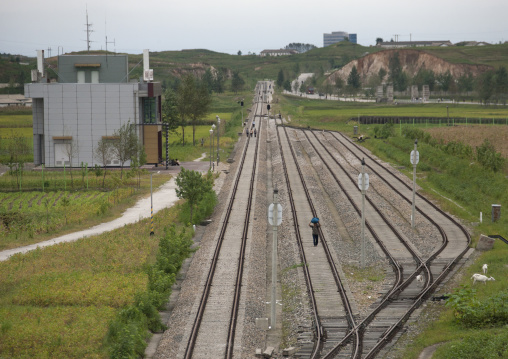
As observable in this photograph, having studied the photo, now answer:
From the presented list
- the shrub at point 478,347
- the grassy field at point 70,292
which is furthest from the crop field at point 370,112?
the shrub at point 478,347

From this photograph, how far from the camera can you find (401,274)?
26266 mm

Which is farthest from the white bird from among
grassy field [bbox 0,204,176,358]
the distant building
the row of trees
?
the distant building

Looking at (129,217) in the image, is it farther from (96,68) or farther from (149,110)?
(96,68)

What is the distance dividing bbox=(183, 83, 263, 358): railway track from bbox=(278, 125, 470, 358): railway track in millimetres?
3550

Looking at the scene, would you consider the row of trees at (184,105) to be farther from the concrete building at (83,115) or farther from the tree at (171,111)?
the concrete building at (83,115)

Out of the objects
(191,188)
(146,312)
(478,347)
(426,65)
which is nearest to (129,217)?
(191,188)

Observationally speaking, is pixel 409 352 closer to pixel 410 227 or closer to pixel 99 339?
pixel 99 339

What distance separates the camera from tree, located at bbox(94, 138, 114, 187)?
58031 mm

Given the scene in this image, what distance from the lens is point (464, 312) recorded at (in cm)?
2009

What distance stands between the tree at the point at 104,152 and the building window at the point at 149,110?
15.8 ft

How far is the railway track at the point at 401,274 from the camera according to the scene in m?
19.8

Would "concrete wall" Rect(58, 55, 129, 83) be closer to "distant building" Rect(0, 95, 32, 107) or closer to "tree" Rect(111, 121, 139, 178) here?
"tree" Rect(111, 121, 139, 178)

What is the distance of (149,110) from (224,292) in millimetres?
42465

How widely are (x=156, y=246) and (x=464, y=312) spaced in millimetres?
16844
